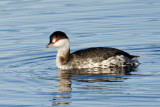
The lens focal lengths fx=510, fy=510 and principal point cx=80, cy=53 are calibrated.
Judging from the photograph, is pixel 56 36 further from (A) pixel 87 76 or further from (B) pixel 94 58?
(A) pixel 87 76

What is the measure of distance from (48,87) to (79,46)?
545 cm

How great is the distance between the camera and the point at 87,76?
15.3 m

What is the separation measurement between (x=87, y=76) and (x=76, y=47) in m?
4.07

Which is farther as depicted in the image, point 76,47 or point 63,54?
point 76,47

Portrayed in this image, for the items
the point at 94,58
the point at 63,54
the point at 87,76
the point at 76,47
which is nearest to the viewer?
the point at 87,76

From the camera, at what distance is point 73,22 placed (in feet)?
75.1

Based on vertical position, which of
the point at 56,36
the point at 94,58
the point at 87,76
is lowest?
the point at 87,76

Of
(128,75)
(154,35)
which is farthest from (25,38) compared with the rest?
(128,75)

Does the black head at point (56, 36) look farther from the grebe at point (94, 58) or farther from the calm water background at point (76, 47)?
the calm water background at point (76, 47)

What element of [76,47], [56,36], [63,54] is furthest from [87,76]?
[76,47]

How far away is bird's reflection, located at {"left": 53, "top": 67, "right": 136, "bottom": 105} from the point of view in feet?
45.9

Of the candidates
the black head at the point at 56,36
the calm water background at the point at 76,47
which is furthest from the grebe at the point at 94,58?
the calm water background at the point at 76,47

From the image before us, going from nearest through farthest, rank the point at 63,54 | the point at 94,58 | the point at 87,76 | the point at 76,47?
the point at 87,76 < the point at 94,58 < the point at 63,54 < the point at 76,47

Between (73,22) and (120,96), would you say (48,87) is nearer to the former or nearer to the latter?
(120,96)
